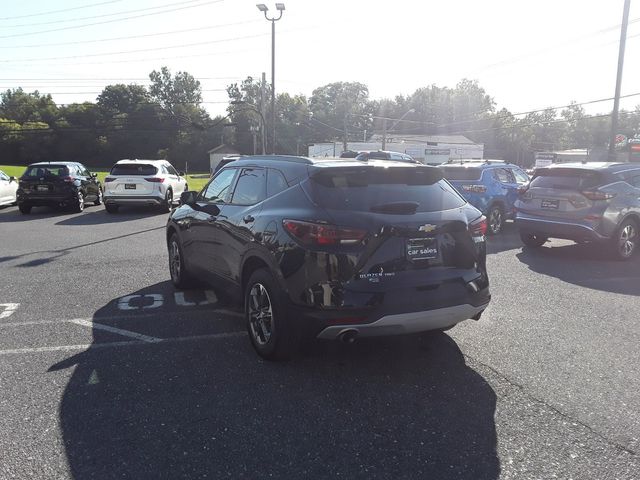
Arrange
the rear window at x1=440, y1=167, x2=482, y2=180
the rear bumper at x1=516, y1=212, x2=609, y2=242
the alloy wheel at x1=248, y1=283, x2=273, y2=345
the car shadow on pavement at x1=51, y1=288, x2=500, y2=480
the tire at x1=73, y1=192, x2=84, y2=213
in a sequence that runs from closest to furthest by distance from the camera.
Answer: the car shadow on pavement at x1=51, y1=288, x2=500, y2=480, the alloy wheel at x1=248, y1=283, x2=273, y2=345, the rear bumper at x1=516, y1=212, x2=609, y2=242, the rear window at x1=440, y1=167, x2=482, y2=180, the tire at x1=73, y1=192, x2=84, y2=213

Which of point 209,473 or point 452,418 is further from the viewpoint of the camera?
point 452,418

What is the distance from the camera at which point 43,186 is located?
605 inches

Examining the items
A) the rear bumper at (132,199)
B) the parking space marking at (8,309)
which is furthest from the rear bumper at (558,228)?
the rear bumper at (132,199)

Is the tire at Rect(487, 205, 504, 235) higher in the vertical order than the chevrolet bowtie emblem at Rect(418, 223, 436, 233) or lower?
lower

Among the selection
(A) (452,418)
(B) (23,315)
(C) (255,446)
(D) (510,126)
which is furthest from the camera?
(D) (510,126)

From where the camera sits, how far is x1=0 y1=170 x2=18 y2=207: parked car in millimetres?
16547

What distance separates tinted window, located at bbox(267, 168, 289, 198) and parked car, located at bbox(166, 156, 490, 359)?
0.01m

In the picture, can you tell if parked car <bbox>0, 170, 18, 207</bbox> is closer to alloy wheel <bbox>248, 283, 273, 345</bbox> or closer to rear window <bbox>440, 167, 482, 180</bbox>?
rear window <bbox>440, 167, 482, 180</bbox>

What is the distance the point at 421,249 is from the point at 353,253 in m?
0.56

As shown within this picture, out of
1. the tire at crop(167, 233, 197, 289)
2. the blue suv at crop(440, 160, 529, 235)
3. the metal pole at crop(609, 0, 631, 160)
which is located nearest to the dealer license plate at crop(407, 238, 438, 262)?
the tire at crop(167, 233, 197, 289)

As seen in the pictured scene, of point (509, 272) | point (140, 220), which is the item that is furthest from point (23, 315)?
point (140, 220)

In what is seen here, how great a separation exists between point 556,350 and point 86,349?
4.28 meters

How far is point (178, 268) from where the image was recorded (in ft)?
21.6

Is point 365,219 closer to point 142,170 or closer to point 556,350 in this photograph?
point 556,350
